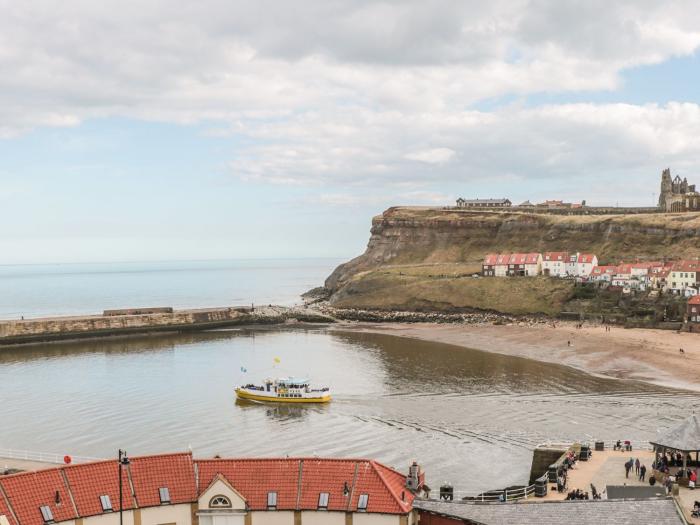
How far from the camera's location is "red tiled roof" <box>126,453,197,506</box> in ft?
97.5

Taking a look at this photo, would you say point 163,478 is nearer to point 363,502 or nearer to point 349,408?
point 363,502

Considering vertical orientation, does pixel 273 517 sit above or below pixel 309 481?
below

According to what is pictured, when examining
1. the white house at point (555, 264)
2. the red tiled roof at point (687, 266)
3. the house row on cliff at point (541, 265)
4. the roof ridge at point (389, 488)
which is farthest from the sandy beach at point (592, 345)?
the roof ridge at point (389, 488)

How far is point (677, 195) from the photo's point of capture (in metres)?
171

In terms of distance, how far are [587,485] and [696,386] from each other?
39719 mm

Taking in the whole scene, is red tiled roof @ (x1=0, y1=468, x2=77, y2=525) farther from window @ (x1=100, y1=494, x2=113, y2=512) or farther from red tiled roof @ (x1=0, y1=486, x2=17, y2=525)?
window @ (x1=100, y1=494, x2=113, y2=512)

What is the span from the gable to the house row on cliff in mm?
113295

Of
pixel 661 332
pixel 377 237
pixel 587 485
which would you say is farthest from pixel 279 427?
pixel 377 237

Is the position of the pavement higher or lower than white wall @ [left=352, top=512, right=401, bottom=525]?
lower

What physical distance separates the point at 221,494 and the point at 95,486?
203 inches

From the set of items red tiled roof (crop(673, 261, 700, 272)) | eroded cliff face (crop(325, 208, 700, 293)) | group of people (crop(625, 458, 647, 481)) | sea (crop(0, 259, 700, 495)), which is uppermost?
eroded cliff face (crop(325, 208, 700, 293))

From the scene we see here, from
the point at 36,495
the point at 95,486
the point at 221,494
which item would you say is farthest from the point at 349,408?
the point at 36,495

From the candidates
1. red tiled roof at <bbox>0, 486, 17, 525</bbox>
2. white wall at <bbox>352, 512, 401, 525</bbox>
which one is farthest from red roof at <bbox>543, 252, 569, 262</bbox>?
red tiled roof at <bbox>0, 486, 17, 525</bbox>

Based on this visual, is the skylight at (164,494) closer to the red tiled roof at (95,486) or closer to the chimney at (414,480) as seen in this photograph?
the red tiled roof at (95,486)
